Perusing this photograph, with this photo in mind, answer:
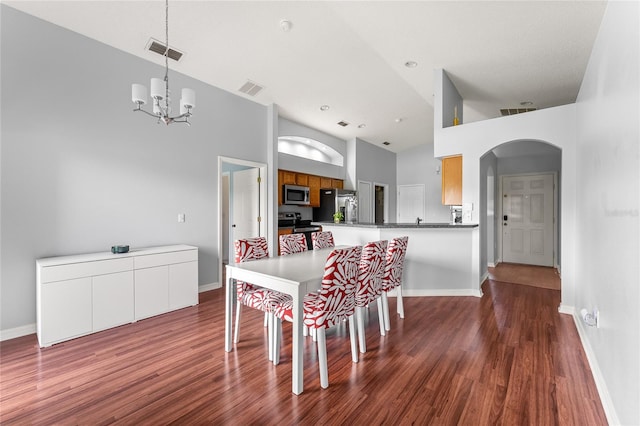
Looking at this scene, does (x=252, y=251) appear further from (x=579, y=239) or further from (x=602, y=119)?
(x=579, y=239)

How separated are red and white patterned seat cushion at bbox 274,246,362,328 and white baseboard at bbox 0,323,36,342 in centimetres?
257

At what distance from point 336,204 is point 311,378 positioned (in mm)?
4711

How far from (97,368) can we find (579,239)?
457 centimetres

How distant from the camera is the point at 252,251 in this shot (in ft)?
9.62

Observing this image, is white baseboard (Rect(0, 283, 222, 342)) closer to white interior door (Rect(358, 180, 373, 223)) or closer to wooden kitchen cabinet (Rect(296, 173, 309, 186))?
wooden kitchen cabinet (Rect(296, 173, 309, 186))

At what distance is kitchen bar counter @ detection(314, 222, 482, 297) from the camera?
13.1 ft

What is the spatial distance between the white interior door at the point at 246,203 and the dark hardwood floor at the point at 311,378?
2.38m

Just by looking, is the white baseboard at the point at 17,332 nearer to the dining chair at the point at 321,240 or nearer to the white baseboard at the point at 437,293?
the dining chair at the point at 321,240

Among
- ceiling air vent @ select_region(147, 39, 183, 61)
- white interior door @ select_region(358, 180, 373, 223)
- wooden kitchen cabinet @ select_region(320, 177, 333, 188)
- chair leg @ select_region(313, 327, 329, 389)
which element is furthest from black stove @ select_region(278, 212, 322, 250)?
chair leg @ select_region(313, 327, 329, 389)

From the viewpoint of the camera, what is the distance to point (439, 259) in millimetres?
4062

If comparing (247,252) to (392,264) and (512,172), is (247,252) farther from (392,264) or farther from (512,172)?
(512,172)

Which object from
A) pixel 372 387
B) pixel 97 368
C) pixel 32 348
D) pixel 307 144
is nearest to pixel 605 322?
pixel 372 387

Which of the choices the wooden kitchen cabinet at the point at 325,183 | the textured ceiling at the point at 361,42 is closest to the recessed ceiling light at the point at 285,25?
the textured ceiling at the point at 361,42

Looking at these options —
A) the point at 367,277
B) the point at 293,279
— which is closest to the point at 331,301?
the point at 293,279
